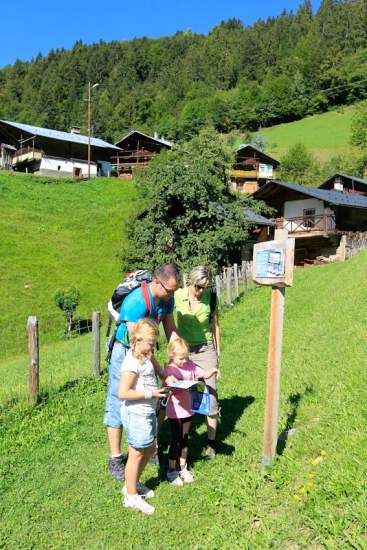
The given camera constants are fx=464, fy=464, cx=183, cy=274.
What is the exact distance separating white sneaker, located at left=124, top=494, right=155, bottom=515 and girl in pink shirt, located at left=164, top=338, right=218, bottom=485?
42cm

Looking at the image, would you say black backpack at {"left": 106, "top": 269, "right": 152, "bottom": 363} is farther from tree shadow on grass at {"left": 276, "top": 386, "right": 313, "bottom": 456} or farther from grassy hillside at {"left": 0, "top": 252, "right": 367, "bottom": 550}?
tree shadow on grass at {"left": 276, "top": 386, "right": 313, "bottom": 456}

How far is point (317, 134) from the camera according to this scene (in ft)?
237

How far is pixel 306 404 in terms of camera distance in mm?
5113

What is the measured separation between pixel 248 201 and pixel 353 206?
6982mm

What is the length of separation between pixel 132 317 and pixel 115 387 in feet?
2.46

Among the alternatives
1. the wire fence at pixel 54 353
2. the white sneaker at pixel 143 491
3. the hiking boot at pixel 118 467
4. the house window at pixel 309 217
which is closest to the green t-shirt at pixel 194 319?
the hiking boot at pixel 118 467

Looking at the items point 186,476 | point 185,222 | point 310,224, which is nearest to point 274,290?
point 186,476

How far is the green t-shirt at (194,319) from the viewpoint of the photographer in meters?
4.71

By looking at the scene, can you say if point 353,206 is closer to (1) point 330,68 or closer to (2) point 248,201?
(2) point 248,201

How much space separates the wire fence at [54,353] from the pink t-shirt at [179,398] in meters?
2.67

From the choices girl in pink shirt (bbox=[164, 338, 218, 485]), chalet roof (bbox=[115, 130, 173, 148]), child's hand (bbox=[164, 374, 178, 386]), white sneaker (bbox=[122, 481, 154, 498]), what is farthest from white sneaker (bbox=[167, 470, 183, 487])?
chalet roof (bbox=[115, 130, 173, 148])

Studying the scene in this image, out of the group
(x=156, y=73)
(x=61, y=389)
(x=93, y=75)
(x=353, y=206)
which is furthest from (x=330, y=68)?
(x=61, y=389)

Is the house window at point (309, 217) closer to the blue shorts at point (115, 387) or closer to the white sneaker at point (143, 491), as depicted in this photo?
the blue shorts at point (115, 387)

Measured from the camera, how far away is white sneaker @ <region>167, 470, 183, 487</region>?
4151 mm
